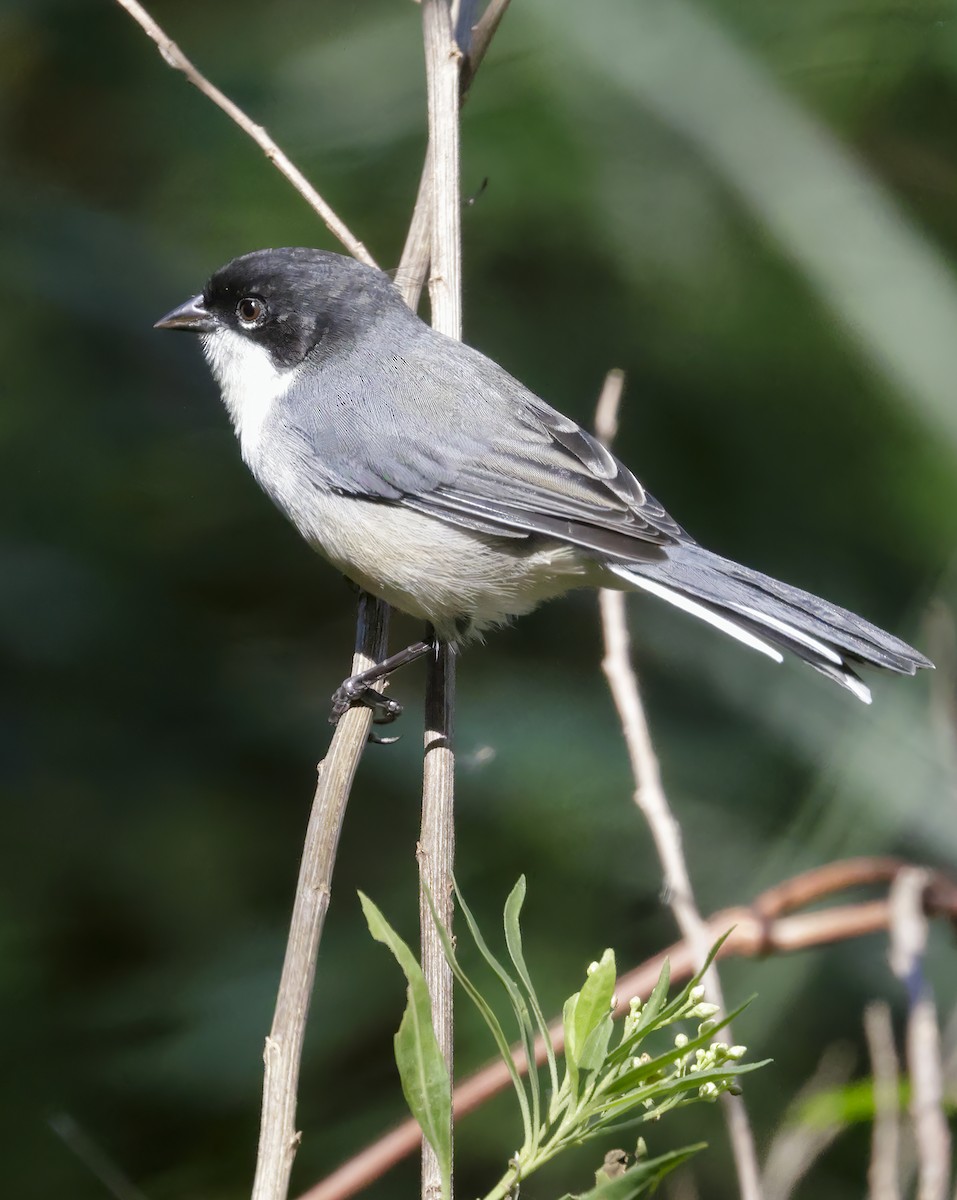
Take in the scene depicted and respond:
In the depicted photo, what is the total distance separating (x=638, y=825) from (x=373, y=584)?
3.96ft

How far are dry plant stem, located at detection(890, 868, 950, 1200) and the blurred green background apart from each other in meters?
1.51

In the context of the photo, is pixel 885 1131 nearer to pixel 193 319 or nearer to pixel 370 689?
pixel 370 689

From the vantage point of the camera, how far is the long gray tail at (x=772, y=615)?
2.42 m

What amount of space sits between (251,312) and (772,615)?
1528 millimetres

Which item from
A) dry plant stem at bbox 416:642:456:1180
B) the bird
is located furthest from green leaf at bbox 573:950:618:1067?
the bird

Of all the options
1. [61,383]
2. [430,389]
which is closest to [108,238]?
[61,383]

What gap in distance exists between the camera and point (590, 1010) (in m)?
1.30

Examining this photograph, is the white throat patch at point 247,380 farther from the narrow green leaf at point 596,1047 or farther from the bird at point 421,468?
the narrow green leaf at point 596,1047

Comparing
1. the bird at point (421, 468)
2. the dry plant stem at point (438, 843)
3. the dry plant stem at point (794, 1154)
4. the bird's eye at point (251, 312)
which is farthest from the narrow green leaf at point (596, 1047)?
the bird's eye at point (251, 312)

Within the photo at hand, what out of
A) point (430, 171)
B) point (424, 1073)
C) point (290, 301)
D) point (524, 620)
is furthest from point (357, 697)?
point (524, 620)

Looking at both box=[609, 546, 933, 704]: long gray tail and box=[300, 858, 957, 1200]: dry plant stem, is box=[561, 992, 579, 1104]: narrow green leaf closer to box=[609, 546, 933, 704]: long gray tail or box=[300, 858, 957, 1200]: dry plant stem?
box=[300, 858, 957, 1200]: dry plant stem

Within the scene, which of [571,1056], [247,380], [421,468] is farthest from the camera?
[247,380]

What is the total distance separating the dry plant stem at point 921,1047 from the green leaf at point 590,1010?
330 millimetres

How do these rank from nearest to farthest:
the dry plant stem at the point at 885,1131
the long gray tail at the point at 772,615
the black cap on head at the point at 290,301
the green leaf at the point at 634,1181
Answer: the green leaf at the point at 634,1181, the dry plant stem at the point at 885,1131, the long gray tail at the point at 772,615, the black cap on head at the point at 290,301
